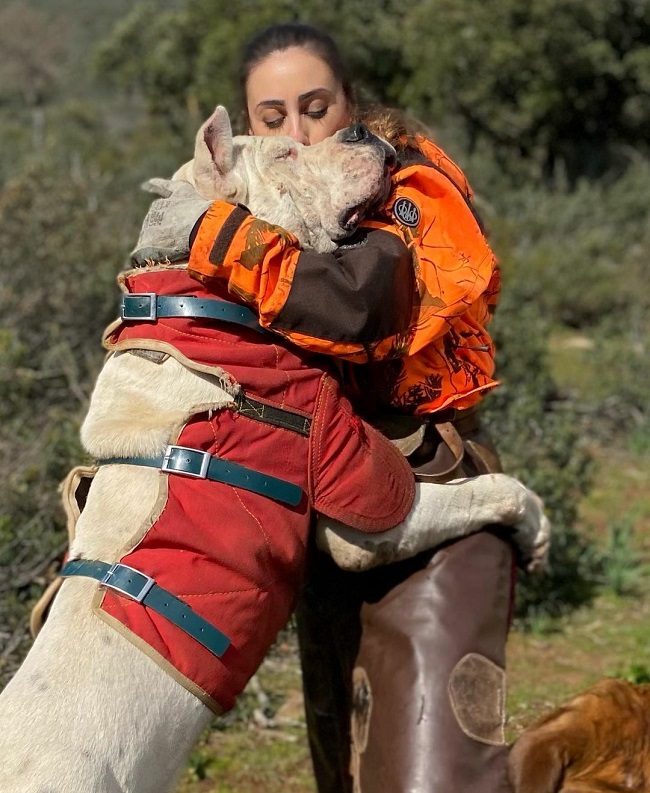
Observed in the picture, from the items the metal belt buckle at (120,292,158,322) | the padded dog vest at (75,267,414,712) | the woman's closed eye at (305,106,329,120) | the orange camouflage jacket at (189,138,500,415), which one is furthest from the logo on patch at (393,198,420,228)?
the metal belt buckle at (120,292,158,322)

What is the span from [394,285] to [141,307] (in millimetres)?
593

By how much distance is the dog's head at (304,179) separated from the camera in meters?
2.41

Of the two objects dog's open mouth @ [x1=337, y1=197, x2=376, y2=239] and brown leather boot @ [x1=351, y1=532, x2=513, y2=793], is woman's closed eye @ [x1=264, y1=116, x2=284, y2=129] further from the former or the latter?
brown leather boot @ [x1=351, y1=532, x2=513, y2=793]

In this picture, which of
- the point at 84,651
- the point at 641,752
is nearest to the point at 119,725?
the point at 84,651

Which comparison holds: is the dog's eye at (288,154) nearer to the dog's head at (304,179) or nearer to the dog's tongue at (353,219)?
the dog's head at (304,179)

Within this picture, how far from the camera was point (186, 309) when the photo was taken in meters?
2.34

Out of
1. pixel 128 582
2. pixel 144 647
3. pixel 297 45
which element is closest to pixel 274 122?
pixel 297 45

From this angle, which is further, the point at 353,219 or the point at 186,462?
the point at 353,219

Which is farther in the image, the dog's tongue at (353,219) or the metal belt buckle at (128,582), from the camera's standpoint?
the dog's tongue at (353,219)

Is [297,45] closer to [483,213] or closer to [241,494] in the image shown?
[241,494]

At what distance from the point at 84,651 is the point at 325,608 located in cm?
98

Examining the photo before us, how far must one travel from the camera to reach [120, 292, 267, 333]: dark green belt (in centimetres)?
234

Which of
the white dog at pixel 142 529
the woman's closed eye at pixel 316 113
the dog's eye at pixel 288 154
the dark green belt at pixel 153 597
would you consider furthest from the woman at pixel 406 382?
the dark green belt at pixel 153 597

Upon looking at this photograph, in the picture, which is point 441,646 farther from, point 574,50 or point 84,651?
point 574,50
